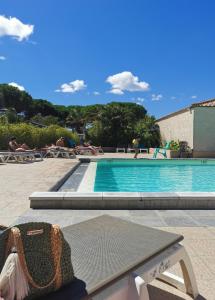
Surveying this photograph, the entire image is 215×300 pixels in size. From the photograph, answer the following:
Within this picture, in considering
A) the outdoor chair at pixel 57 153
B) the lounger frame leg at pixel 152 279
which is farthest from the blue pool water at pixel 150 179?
the lounger frame leg at pixel 152 279

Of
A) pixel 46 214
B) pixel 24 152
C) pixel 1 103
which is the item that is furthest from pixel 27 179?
pixel 1 103

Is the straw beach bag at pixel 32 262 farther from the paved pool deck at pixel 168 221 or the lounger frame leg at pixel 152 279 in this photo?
the paved pool deck at pixel 168 221

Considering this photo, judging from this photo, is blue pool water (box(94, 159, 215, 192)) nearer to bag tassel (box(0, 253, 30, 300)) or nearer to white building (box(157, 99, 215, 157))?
white building (box(157, 99, 215, 157))

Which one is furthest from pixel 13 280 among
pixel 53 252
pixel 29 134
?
pixel 29 134

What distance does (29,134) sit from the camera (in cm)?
2041

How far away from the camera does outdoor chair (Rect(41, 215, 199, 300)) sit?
1910 mm

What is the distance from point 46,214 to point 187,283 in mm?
2949

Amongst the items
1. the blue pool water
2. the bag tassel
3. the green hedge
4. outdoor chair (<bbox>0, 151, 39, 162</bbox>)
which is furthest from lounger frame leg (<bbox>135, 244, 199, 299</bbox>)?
the green hedge

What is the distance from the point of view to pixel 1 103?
66.1m

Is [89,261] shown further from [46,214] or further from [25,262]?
[46,214]

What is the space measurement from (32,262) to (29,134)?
760 inches

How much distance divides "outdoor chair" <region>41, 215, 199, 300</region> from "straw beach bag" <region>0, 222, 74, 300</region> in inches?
3.6

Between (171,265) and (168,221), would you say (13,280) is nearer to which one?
(171,265)

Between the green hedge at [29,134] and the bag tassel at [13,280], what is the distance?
1779 centimetres
